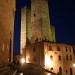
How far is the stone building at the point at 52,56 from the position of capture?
29375 millimetres

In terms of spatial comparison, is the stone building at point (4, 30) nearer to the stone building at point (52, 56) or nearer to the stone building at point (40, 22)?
the stone building at point (52, 56)

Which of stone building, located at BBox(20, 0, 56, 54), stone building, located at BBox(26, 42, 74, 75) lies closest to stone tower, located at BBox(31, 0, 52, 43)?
stone building, located at BBox(20, 0, 56, 54)

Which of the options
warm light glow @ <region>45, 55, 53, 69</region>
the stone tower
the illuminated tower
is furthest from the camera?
the illuminated tower

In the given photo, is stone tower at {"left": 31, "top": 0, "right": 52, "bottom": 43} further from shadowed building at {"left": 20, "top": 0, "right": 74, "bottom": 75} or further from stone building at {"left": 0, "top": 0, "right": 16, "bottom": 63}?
stone building at {"left": 0, "top": 0, "right": 16, "bottom": 63}

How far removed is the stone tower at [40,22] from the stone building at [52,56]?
6.53 ft

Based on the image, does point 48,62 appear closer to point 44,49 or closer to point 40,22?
point 44,49

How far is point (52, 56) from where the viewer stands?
30.5 meters

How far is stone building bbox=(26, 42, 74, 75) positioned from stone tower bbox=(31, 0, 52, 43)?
1991 mm

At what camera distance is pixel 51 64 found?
2998 centimetres

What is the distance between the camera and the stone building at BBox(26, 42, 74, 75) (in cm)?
2938

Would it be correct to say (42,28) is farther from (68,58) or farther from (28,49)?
(68,58)

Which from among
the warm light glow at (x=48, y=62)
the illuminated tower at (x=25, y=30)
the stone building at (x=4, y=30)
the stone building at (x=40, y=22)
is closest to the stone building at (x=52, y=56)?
the warm light glow at (x=48, y=62)

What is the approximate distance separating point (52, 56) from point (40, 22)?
6.48 metres

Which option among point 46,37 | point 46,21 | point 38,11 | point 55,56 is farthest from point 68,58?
point 38,11
